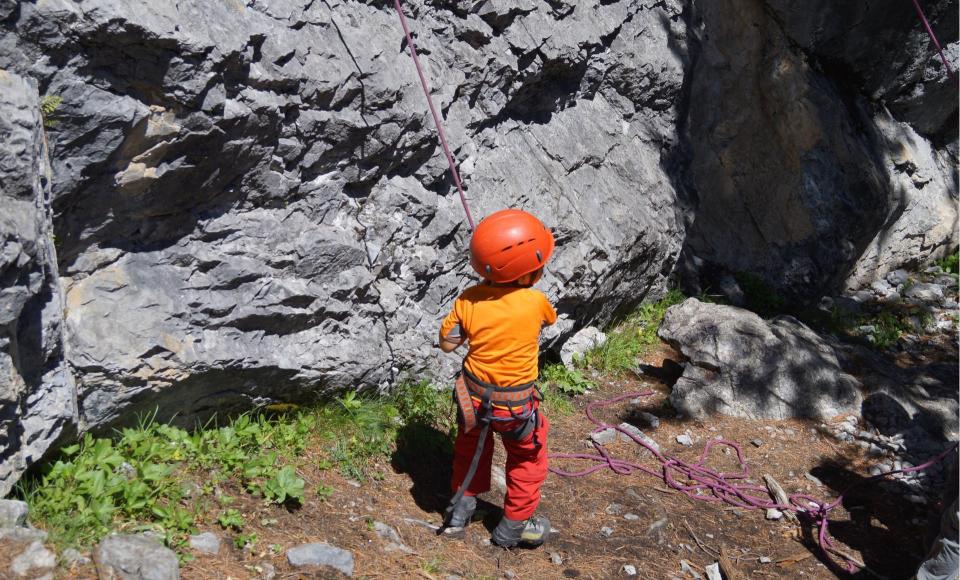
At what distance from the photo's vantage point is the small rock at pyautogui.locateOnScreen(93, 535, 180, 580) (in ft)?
9.91

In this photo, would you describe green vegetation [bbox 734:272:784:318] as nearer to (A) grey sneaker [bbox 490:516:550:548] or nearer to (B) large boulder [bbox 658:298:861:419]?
(B) large boulder [bbox 658:298:861:419]

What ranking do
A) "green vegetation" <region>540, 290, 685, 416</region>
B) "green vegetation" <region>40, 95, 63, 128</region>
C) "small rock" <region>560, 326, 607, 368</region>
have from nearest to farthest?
"green vegetation" <region>40, 95, 63, 128</region> < "green vegetation" <region>540, 290, 685, 416</region> < "small rock" <region>560, 326, 607, 368</region>

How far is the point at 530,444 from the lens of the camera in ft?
12.9

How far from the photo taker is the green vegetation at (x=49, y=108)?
126 inches

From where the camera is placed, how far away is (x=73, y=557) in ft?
10.0

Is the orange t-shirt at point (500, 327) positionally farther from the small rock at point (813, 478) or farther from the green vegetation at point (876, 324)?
the green vegetation at point (876, 324)

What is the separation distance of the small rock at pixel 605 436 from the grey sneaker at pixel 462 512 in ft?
4.95

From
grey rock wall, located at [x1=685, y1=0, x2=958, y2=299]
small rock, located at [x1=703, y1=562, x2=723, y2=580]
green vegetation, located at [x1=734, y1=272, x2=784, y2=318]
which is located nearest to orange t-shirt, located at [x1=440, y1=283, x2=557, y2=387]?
small rock, located at [x1=703, y1=562, x2=723, y2=580]

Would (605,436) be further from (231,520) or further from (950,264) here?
(950,264)

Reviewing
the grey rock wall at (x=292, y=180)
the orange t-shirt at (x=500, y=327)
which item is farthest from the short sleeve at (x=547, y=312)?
the grey rock wall at (x=292, y=180)

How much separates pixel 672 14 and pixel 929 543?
14.4 ft

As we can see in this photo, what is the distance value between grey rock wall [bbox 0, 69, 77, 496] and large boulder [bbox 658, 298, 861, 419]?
4101mm

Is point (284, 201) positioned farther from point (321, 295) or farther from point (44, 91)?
point (44, 91)

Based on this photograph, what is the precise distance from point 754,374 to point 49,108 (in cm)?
484
